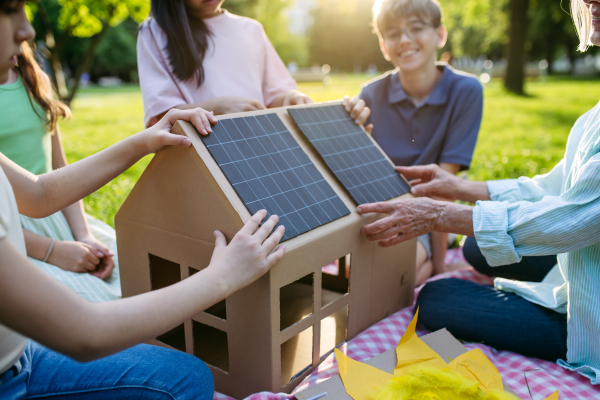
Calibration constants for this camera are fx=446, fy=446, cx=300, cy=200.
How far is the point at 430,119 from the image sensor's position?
2537mm

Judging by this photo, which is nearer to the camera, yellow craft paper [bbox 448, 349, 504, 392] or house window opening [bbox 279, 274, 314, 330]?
yellow craft paper [bbox 448, 349, 504, 392]

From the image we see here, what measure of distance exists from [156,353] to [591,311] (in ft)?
4.72

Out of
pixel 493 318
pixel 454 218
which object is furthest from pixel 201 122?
pixel 493 318

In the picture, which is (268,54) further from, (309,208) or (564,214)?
(564,214)

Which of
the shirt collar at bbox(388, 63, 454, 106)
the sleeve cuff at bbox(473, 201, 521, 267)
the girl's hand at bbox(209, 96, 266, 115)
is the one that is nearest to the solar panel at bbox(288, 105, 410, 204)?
the girl's hand at bbox(209, 96, 266, 115)

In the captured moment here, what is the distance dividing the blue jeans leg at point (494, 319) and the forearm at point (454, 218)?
43 cm

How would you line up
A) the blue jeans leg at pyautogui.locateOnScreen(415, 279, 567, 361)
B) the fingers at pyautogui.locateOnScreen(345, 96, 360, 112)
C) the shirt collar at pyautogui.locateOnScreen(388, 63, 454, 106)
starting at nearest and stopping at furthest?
1. the blue jeans leg at pyautogui.locateOnScreen(415, 279, 567, 361)
2. the fingers at pyautogui.locateOnScreen(345, 96, 360, 112)
3. the shirt collar at pyautogui.locateOnScreen(388, 63, 454, 106)

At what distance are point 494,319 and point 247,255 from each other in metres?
1.19

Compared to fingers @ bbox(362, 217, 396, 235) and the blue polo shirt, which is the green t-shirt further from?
the blue polo shirt

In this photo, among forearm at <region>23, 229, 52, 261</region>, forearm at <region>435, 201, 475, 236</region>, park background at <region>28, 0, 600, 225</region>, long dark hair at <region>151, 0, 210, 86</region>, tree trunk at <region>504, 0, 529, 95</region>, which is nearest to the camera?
forearm at <region>435, 201, 475, 236</region>

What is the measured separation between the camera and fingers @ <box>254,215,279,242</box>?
123 centimetres

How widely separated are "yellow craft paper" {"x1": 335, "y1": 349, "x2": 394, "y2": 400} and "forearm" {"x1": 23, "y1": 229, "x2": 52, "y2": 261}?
1.32m

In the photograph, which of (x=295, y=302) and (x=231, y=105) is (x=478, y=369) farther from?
(x=231, y=105)

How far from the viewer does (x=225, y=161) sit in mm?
1407
